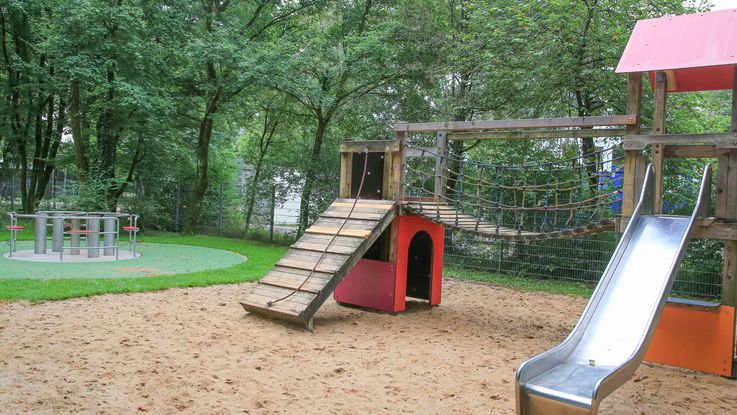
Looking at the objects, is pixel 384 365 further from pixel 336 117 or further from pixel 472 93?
pixel 336 117

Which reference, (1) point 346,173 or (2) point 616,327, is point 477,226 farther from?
(2) point 616,327

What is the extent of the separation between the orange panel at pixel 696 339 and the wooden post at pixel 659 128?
3.55ft

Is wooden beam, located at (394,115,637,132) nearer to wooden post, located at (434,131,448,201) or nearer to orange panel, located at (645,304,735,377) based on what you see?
wooden post, located at (434,131,448,201)

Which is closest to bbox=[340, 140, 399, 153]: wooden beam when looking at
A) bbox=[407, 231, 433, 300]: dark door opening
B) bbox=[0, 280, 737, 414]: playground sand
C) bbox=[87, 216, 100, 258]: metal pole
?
bbox=[407, 231, 433, 300]: dark door opening

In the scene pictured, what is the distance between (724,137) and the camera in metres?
5.32

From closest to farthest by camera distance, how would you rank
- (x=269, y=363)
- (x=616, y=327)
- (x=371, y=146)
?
(x=616, y=327)
(x=269, y=363)
(x=371, y=146)

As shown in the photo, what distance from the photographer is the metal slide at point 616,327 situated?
3496 millimetres

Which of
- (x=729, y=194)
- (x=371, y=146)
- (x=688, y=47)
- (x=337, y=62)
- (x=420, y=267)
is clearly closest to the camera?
(x=729, y=194)

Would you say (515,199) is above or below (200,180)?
below

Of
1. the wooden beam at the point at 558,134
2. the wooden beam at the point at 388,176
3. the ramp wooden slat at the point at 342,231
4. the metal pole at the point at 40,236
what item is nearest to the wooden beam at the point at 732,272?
the wooden beam at the point at 558,134

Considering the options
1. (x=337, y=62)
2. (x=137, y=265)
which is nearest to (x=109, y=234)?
(x=137, y=265)

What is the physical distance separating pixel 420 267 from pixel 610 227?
3.40 m

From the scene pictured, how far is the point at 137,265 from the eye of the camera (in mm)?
10344

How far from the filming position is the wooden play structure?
438 centimetres
